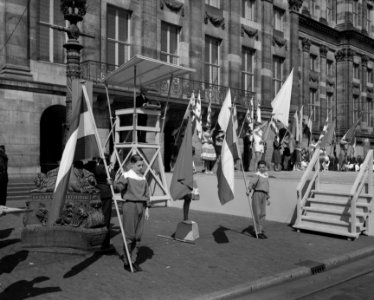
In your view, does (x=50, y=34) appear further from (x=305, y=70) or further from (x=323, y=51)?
(x=323, y=51)

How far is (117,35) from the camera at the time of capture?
835 inches

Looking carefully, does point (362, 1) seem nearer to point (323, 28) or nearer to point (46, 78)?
point (323, 28)

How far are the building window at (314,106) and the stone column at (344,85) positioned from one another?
3.40 meters

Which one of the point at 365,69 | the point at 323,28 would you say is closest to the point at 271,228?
the point at 323,28

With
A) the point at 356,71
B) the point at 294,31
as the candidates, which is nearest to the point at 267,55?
the point at 294,31

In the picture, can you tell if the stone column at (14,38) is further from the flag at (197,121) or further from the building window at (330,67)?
the building window at (330,67)

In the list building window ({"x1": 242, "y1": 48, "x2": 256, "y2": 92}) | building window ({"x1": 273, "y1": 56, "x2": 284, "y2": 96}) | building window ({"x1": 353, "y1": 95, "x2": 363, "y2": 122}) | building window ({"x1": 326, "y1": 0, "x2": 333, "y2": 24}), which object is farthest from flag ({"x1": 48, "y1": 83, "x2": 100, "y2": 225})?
building window ({"x1": 353, "y1": 95, "x2": 363, "y2": 122})

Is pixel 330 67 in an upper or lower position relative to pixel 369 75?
lower

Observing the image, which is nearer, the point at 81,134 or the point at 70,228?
the point at 81,134

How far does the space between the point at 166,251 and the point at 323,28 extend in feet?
113

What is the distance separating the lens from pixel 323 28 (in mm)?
38125

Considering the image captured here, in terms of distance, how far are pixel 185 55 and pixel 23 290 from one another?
19.7 meters

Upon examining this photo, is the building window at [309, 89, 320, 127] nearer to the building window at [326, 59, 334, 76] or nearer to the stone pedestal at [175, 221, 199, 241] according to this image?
the building window at [326, 59, 334, 76]

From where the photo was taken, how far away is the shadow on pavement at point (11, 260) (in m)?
6.57
